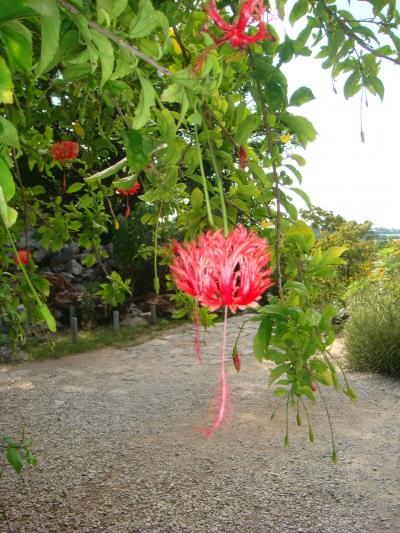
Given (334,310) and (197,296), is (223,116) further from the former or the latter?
(197,296)

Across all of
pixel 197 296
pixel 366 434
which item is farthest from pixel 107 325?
pixel 197 296

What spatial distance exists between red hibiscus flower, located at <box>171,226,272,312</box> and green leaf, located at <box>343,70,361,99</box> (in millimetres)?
955

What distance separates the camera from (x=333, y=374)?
88cm

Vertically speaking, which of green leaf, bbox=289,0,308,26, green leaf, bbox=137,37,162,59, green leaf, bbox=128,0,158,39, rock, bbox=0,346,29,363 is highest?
green leaf, bbox=289,0,308,26

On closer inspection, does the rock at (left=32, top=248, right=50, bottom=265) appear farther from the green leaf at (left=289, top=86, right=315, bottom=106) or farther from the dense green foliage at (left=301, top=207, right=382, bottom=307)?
the green leaf at (left=289, top=86, right=315, bottom=106)

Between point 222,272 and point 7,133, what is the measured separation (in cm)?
24

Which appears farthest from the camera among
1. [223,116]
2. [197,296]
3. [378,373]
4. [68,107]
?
[378,373]

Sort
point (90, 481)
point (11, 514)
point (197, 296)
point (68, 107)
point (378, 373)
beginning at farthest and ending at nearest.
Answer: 1. point (378, 373)
2. point (90, 481)
3. point (11, 514)
4. point (68, 107)
5. point (197, 296)

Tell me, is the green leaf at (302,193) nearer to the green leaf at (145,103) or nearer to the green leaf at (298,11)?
the green leaf at (145,103)

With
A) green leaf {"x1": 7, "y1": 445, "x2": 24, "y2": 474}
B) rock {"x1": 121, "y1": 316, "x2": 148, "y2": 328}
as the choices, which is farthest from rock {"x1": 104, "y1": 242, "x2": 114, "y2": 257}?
green leaf {"x1": 7, "y1": 445, "x2": 24, "y2": 474}

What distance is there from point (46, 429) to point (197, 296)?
11.5 feet

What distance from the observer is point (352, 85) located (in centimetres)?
130

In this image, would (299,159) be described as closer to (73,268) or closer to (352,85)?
(352,85)

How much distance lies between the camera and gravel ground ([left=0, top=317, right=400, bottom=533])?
2.50m
